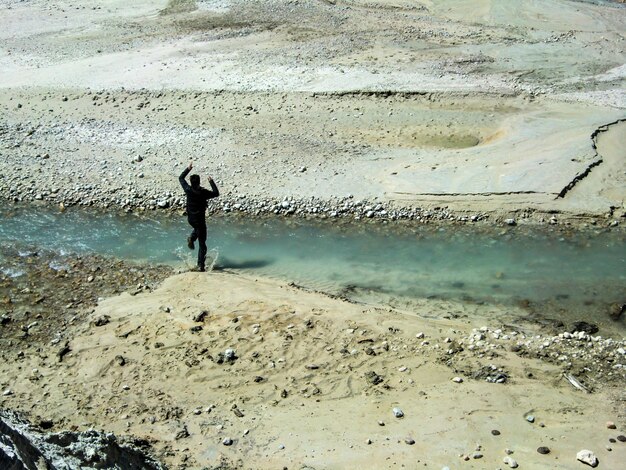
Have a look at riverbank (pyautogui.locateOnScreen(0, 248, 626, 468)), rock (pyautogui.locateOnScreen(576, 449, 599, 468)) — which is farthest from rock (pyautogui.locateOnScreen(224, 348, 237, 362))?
rock (pyautogui.locateOnScreen(576, 449, 599, 468))

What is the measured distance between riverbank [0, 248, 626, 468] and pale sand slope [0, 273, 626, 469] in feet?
0.06

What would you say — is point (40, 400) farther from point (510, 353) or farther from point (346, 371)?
point (510, 353)

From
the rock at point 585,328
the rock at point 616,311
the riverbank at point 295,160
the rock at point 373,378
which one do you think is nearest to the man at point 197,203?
the riverbank at point 295,160

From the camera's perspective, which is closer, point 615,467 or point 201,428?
point 615,467

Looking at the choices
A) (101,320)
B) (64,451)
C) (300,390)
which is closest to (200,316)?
(101,320)

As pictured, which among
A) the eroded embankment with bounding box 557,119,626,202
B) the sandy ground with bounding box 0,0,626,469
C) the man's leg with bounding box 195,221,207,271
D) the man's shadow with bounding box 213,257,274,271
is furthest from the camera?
the eroded embankment with bounding box 557,119,626,202

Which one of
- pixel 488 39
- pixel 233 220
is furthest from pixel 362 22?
pixel 233 220

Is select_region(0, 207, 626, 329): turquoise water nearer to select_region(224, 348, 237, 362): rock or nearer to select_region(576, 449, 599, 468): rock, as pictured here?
select_region(224, 348, 237, 362): rock

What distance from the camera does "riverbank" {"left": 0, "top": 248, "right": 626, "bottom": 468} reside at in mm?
6453

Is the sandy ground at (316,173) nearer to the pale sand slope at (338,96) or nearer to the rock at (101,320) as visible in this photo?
the pale sand slope at (338,96)

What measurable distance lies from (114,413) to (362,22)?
1696cm

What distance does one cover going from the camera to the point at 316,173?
13.3 metres

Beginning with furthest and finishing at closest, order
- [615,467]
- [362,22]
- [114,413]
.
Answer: [362,22]
[114,413]
[615,467]

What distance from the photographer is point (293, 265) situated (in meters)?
11.0
